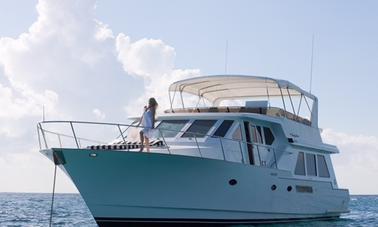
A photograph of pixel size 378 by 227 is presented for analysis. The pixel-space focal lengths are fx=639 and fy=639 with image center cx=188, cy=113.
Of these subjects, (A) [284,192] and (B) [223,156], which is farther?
(A) [284,192]

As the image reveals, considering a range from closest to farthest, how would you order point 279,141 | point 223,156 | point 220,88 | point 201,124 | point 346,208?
point 223,156
point 201,124
point 279,141
point 220,88
point 346,208

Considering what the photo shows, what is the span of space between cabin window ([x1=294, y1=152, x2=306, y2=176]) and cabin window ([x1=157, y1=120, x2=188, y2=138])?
387cm

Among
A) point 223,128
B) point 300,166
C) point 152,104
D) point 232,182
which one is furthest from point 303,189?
point 152,104

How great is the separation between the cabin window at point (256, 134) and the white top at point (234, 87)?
1.58m

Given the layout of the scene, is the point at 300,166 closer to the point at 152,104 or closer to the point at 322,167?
the point at 322,167

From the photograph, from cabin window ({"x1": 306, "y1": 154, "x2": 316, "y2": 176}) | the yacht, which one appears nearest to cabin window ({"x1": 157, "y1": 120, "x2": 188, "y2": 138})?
the yacht

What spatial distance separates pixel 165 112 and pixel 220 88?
237 cm

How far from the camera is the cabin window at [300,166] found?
18.6m


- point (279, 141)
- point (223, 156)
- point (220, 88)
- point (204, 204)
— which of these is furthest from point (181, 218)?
point (220, 88)

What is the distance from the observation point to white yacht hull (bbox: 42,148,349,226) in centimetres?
1427

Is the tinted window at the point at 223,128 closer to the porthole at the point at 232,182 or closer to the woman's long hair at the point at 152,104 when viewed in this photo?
the porthole at the point at 232,182

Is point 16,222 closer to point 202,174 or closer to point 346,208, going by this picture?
point 202,174

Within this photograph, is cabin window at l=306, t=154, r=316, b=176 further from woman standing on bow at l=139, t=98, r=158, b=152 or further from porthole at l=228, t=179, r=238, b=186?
woman standing on bow at l=139, t=98, r=158, b=152

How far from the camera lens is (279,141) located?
18109 mm
